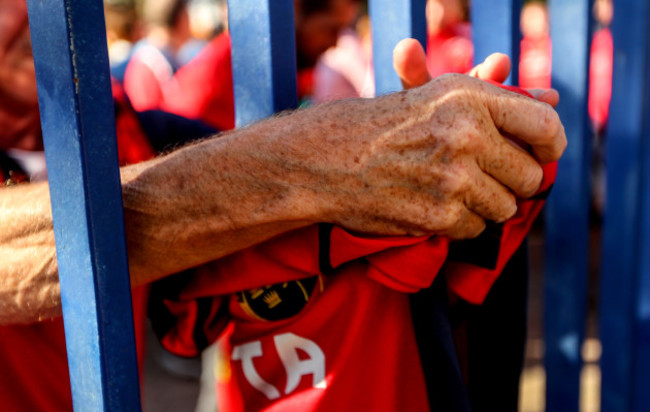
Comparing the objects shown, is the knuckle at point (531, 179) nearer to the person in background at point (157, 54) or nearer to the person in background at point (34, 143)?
the person in background at point (34, 143)

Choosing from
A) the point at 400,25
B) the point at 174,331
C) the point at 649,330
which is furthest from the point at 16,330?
the point at 649,330

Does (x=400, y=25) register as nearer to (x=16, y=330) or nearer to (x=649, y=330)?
(x=16, y=330)

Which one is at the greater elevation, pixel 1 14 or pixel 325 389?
pixel 1 14

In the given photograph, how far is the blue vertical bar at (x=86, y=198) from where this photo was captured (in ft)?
2.05

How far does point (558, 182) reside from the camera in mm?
1421

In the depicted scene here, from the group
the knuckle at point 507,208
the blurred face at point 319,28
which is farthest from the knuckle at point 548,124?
the blurred face at point 319,28

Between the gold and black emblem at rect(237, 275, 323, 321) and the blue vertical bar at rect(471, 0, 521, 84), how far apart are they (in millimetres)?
654

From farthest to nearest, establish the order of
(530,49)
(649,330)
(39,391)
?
(530,49) → (649,330) → (39,391)

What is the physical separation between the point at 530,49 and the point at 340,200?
408 cm

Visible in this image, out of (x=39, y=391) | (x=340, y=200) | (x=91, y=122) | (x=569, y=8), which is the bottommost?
(x=39, y=391)

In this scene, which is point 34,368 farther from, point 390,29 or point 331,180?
point 390,29

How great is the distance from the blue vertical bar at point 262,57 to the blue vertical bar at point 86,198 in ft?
0.96

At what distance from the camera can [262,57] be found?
0.90 metres

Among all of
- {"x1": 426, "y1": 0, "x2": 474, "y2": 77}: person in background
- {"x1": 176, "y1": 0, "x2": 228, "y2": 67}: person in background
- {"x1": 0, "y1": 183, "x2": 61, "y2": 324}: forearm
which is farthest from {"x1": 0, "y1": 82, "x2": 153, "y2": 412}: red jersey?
{"x1": 176, "y1": 0, "x2": 228, "y2": 67}: person in background
